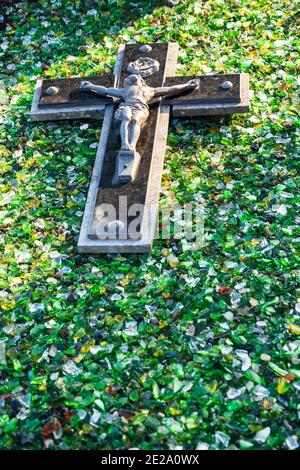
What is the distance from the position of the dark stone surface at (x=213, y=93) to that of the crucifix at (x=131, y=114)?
0.03 feet

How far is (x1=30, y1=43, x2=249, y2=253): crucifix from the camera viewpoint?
7.21 m

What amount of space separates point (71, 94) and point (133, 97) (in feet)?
2.75

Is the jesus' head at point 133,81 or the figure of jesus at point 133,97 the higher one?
the jesus' head at point 133,81

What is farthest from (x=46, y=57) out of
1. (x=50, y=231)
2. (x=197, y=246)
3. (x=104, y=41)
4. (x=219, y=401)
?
(x=219, y=401)

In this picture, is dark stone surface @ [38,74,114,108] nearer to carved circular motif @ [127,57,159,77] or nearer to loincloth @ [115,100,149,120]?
carved circular motif @ [127,57,159,77]

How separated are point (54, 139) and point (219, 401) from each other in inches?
148

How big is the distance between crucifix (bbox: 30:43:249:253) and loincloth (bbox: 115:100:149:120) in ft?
0.03

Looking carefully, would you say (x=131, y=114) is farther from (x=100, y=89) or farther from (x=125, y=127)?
(x=100, y=89)

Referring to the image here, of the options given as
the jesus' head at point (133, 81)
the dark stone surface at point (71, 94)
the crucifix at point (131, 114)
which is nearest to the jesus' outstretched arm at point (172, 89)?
the crucifix at point (131, 114)

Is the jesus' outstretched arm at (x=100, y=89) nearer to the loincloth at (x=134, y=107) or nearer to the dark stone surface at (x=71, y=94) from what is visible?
the dark stone surface at (x=71, y=94)

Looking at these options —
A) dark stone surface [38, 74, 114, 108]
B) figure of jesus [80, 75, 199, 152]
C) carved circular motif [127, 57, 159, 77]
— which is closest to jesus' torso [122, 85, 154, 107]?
figure of jesus [80, 75, 199, 152]

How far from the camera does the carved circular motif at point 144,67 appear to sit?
8.64 metres

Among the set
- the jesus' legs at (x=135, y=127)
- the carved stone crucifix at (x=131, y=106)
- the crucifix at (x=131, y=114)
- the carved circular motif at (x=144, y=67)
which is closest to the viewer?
the crucifix at (x=131, y=114)

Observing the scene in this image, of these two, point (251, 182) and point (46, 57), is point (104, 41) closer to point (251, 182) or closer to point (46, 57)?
point (46, 57)
